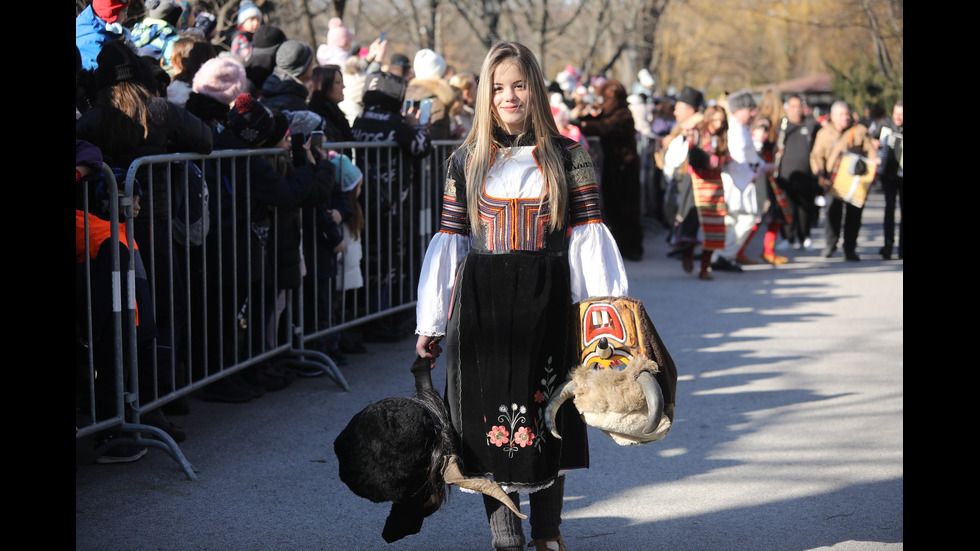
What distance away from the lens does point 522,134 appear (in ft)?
12.6

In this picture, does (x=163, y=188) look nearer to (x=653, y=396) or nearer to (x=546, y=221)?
(x=546, y=221)

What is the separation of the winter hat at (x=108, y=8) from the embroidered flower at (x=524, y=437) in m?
4.07

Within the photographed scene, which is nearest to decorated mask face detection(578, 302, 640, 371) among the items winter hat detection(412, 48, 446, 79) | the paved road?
the paved road

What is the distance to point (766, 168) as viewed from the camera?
42.4 feet

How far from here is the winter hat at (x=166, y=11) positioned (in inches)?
315

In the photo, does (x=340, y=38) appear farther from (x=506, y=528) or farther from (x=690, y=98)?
(x=506, y=528)

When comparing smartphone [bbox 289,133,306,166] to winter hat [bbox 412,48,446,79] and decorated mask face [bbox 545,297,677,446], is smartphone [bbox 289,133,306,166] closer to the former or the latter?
winter hat [bbox 412,48,446,79]

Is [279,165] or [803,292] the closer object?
[279,165]

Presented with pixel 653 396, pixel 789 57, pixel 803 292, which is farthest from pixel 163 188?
pixel 789 57

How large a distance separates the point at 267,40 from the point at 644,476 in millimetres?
4938

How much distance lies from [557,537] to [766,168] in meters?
9.65

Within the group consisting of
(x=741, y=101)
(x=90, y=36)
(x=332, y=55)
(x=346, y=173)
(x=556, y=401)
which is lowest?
(x=556, y=401)

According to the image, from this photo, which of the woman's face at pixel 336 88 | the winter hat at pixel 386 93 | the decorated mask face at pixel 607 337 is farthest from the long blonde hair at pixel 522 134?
the winter hat at pixel 386 93

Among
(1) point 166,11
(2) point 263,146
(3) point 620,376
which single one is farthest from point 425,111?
(3) point 620,376
